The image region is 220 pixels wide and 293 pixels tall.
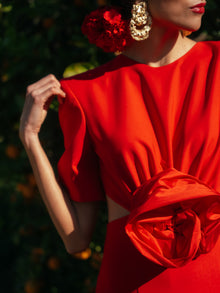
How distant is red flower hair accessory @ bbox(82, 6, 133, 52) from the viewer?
5.97ft

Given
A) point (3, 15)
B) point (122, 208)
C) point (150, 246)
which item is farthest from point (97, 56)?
point (150, 246)

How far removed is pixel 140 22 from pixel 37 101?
1.27 ft

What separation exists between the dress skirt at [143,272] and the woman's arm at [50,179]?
137mm

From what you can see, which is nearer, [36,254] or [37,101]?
[37,101]

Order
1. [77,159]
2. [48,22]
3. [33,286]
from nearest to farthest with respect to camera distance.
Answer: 1. [77,159]
2. [48,22]
3. [33,286]

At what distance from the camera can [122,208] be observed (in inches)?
71.6

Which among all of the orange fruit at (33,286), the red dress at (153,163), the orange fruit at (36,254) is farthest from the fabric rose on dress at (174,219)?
the orange fruit at (33,286)

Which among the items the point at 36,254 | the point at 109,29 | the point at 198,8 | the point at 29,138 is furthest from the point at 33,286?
the point at 198,8

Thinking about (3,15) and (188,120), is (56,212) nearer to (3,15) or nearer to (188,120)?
(188,120)

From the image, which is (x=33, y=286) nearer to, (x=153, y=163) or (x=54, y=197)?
(x=54, y=197)

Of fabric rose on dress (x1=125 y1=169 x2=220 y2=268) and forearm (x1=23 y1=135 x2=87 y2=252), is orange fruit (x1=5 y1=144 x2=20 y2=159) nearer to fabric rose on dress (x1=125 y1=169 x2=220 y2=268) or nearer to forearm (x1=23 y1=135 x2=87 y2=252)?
forearm (x1=23 y1=135 x2=87 y2=252)

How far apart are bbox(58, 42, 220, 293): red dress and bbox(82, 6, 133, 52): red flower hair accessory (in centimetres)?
7

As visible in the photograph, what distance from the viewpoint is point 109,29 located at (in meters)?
1.82

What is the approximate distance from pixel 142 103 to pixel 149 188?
28 cm
